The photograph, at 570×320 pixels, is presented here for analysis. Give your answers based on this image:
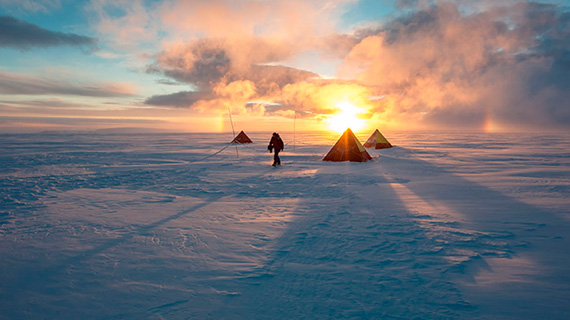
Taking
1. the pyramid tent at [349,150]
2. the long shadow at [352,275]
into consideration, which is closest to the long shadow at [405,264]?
the long shadow at [352,275]

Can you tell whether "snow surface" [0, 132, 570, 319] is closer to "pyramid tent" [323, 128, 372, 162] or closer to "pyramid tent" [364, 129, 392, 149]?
"pyramid tent" [323, 128, 372, 162]

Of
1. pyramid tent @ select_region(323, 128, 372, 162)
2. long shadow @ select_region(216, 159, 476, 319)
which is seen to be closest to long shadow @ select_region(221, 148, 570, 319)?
long shadow @ select_region(216, 159, 476, 319)

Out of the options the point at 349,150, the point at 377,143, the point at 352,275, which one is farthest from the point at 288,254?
the point at 377,143

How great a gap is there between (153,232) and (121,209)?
2.18 m

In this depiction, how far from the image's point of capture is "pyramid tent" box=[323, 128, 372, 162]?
16469mm

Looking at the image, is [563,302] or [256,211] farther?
[256,211]

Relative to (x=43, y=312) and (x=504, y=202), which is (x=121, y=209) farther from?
(x=504, y=202)

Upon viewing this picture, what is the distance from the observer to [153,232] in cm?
531

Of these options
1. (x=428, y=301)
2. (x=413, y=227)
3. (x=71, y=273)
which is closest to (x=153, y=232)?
(x=71, y=273)

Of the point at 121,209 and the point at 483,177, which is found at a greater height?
the point at 483,177

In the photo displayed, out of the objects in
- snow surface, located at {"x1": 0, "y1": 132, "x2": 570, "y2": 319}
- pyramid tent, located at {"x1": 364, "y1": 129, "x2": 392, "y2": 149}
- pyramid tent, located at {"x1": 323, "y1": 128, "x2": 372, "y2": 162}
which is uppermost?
pyramid tent, located at {"x1": 364, "y1": 129, "x2": 392, "y2": 149}

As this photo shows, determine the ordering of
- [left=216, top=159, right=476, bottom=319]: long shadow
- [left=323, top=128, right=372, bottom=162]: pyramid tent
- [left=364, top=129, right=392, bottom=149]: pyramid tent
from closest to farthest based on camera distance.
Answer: [left=216, top=159, right=476, bottom=319]: long shadow, [left=323, top=128, right=372, bottom=162]: pyramid tent, [left=364, top=129, right=392, bottom=149]: pyramid tent

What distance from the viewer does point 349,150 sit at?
1664 centimetres

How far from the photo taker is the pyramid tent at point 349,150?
16.5 m
